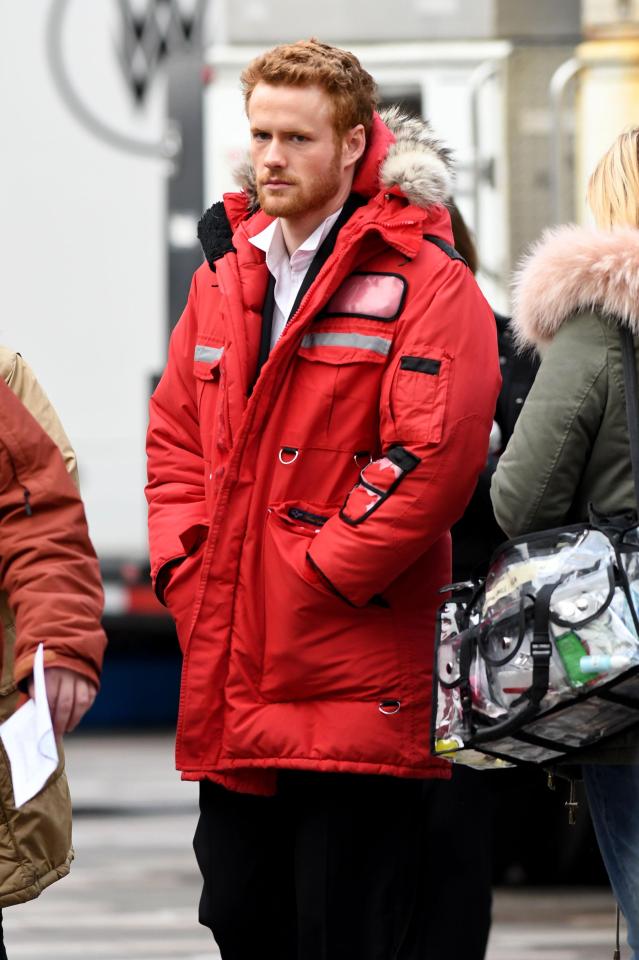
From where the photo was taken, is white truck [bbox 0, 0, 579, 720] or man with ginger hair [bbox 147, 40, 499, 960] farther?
white truck [bbox 0, 0, 579, 720]

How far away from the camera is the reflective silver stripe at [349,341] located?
142 inches

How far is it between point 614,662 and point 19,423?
1076 millimetres

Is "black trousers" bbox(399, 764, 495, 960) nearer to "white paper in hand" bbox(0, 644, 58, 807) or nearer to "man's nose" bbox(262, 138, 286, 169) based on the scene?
"white paper in hand" bbox(0, 644, 58, 807)

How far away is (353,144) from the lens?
374 centimetres

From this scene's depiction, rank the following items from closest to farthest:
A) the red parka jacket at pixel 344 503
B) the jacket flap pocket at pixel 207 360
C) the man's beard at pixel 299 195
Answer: the red parka jacket at pixel 344 503
the man's beard at pixel 299 195
the jacket flap pocket at pixel 207 360

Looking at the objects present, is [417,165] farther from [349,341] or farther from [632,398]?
[632,398]

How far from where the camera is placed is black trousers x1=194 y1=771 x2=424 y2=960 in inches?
143

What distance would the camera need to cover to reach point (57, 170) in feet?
33.4

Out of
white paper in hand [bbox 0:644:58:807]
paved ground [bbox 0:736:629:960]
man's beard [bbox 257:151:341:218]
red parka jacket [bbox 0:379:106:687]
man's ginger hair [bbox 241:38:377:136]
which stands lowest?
paved ground [bbox 0:736:629:960]

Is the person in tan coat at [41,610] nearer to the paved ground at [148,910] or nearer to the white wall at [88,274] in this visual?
the paved ground at [148,910]

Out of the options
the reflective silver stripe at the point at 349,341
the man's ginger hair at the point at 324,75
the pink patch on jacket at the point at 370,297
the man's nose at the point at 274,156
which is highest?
the man's ginger hair at the point at 324,75

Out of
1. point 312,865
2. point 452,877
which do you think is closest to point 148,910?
point 452,877

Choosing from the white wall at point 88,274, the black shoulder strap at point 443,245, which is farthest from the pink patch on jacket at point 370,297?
the white wall at point 88,274

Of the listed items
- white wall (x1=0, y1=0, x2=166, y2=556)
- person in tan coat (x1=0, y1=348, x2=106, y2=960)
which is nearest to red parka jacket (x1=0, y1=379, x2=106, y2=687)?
person in tan coat (x1=0, y1=348, x2=106, y2=960)
